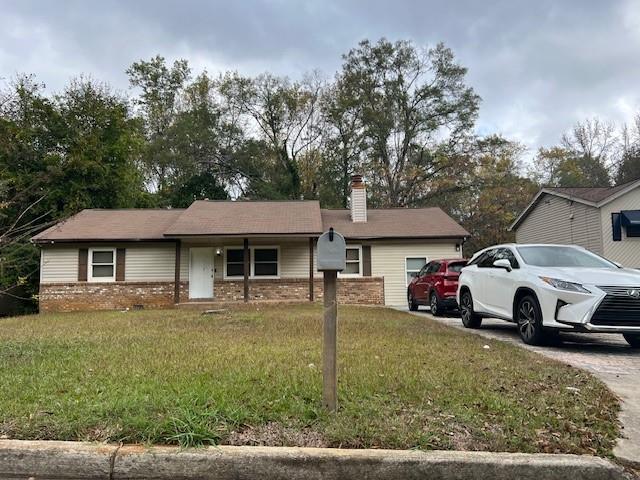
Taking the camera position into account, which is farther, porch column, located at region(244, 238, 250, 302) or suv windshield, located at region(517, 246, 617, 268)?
porch column, located at region(244, 238, 250, 302)

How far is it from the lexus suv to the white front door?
40.4 ft

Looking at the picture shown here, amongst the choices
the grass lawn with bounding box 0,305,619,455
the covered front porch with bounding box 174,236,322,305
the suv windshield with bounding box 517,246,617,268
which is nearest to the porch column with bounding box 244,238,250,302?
the covered front porch with bounding box 174,236,322,305

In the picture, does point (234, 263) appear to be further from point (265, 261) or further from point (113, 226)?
point (113, 226)

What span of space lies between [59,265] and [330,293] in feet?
60.6

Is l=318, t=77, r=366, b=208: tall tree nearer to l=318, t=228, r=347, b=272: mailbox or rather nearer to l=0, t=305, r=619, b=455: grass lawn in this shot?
l=0, t=305, r=619, b=455: grass lawn

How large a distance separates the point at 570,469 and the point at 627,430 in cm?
103

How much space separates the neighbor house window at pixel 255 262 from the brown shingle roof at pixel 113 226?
9.55 ft

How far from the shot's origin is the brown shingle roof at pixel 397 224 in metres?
19.4

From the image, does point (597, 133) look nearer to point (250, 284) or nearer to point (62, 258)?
point (250, 284)

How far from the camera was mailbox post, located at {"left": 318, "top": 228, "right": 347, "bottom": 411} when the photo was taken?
3.52 m

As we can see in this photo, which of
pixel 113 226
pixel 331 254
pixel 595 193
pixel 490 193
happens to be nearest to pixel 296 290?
pixel 113 226

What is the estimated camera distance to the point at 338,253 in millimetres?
3529

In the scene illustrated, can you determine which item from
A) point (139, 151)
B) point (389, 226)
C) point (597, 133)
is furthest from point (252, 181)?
point (597, 133)

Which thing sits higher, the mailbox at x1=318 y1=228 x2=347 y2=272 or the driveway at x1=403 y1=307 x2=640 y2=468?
the mailbox at x1=318 y1=228 x2=347 y2=272
